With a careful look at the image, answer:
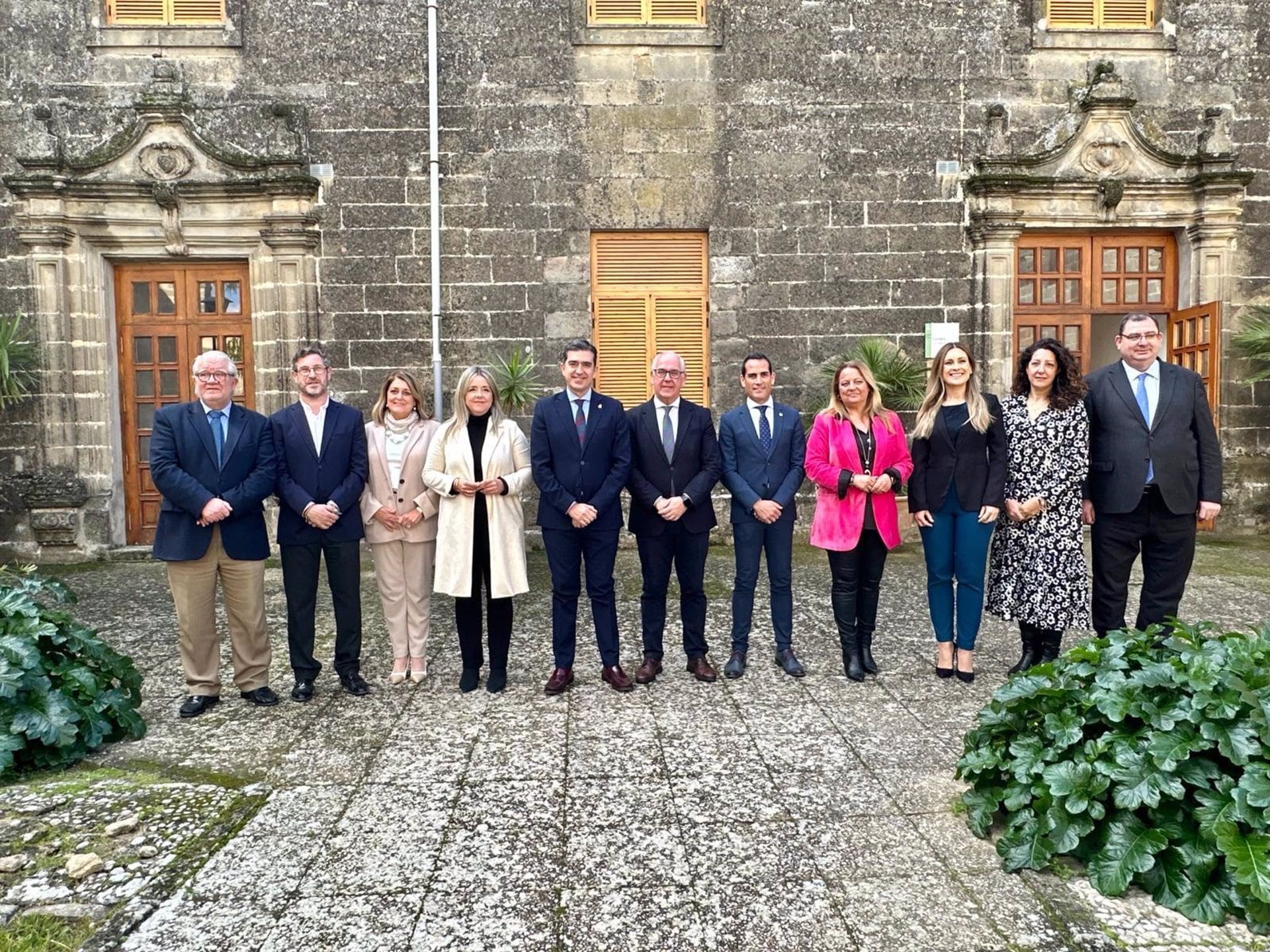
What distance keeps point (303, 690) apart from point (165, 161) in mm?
6162

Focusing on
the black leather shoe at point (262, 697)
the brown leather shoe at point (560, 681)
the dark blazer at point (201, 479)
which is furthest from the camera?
the brown leather shoe at point (560, 681)

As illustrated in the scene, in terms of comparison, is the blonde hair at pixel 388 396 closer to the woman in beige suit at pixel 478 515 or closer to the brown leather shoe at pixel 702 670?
the woman in beige suit at pixel 478 515

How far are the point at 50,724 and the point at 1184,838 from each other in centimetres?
412

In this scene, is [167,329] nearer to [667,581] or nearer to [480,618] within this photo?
[480,618]

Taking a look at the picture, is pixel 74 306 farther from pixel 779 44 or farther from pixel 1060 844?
pixel 1060 844

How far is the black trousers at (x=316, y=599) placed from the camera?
Answer: 4621 mm

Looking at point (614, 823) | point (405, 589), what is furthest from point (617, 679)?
point (614, 823)

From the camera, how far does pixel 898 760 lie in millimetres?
3695

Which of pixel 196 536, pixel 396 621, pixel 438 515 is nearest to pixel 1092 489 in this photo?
pixel 438 515

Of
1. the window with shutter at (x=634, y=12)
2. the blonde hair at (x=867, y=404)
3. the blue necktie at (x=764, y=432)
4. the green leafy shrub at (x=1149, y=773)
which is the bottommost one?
the green leafy shrub at (x=1149, y=773)

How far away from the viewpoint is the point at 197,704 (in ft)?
14.4

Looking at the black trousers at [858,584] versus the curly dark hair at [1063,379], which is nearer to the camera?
the curly dark hair at [1063,379]

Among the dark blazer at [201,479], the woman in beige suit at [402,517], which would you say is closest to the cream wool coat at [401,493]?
the woman in beige suit at [402,517]

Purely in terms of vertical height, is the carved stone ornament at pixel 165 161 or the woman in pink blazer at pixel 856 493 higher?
the carved stone ornament at pixel 165 161
